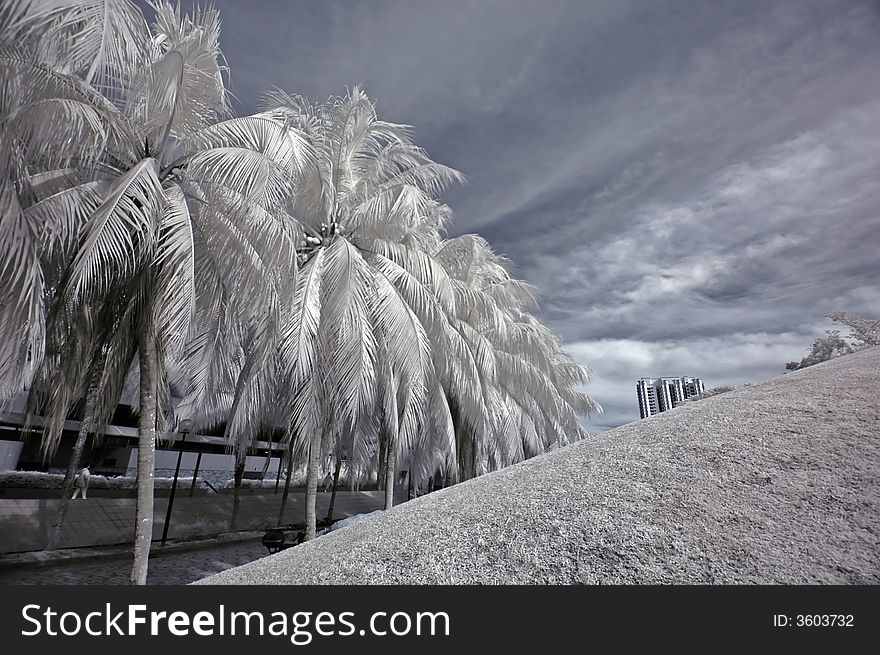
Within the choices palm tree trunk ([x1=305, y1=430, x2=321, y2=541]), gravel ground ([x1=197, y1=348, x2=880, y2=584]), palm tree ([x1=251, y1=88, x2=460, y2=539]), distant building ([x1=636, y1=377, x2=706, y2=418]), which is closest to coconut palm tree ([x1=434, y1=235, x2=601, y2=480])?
palm tree ([x1=251, y1=88, x2=460, y2=539])

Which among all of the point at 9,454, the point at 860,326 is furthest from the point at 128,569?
the point at 860,326

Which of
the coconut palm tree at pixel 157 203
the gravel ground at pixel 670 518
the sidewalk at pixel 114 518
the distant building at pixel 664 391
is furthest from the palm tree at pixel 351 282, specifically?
the distant building at pixel 664 391

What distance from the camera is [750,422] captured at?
5.11 meters

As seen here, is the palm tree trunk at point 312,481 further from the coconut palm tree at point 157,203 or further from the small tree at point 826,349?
the small tree at point 826,349

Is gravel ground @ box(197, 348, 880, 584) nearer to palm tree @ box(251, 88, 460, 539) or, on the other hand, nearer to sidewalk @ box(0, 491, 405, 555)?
palm tree @ box(251, 88, 460, 539)

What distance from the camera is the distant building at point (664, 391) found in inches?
1584

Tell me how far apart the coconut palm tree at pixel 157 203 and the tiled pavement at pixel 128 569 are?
A: 4316mm

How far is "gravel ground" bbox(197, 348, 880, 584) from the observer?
3193 millimetres

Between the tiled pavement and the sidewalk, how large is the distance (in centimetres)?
136

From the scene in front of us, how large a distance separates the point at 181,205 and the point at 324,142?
20.0ft

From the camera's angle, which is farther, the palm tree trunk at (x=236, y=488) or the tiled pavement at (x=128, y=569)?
the palm tree trunk at (x=236, y=488)

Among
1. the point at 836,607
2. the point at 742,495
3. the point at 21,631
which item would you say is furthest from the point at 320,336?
the point at 836,607

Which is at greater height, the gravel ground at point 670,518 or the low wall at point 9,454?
the low wall at point 9,454

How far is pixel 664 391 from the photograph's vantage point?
4762 centimetres
